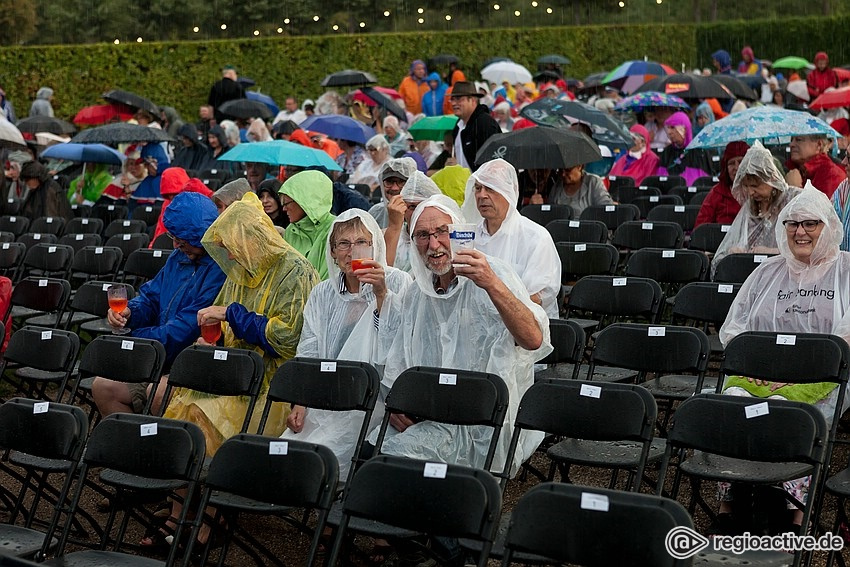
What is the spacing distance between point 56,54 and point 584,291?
1766 centimetres

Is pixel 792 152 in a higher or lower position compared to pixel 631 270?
higher

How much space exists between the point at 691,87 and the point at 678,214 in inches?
252

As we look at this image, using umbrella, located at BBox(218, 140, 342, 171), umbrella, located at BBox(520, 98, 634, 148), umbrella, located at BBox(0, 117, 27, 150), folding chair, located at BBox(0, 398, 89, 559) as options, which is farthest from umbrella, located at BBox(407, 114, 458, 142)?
folding chair, located at BBox(0, 398, 89, 559)

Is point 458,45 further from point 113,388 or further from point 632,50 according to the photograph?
point 113,388

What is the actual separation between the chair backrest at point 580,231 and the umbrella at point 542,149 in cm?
67

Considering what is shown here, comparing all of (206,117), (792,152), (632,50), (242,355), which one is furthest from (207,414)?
(632,50)

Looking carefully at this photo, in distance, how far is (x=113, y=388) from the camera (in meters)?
5.71

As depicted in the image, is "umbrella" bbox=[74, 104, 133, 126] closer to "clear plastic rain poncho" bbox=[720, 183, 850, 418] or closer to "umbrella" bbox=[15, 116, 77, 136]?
"umbrella" bbox=[15, 116, 77, 136]

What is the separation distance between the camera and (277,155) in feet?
30.2

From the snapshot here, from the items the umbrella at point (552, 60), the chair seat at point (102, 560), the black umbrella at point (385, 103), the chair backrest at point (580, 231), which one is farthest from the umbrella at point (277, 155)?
the umbrella at point (552, 60)

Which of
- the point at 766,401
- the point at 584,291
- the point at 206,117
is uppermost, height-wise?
the point at 766,401

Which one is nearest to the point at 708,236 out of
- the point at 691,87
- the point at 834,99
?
the point at 834,99

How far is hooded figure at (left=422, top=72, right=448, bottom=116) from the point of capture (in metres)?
18.9

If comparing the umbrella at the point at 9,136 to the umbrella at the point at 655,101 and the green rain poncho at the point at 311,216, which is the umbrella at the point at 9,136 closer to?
the green rain poncho at the point at 311,216
